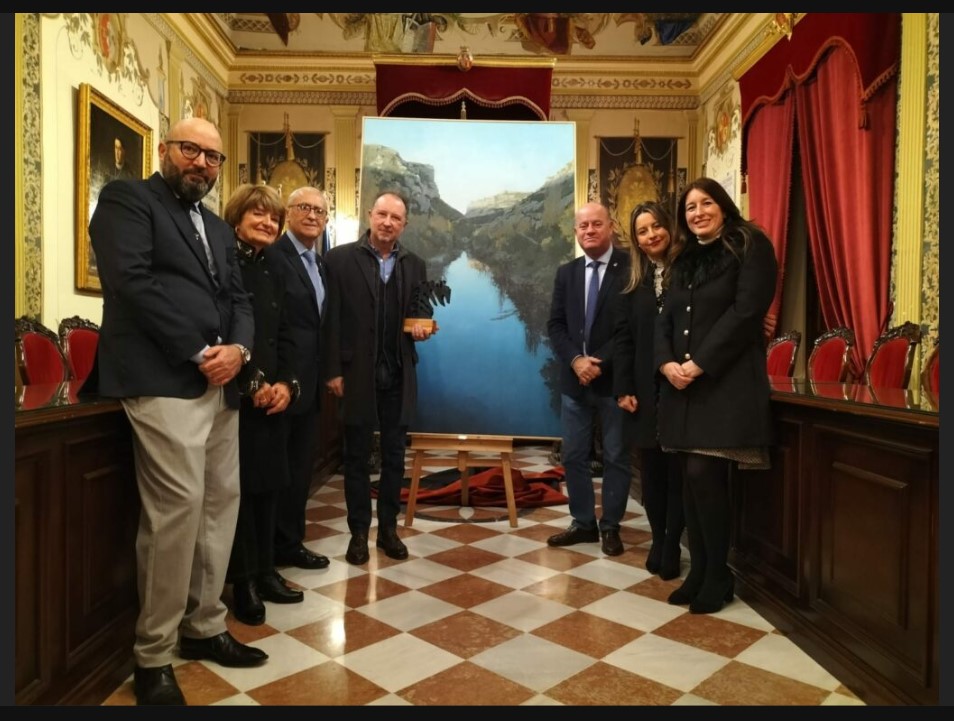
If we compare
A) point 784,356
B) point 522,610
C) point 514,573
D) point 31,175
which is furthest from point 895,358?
point 31,175

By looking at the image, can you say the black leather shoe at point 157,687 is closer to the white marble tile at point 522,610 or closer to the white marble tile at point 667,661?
the white marble tile at point 522,610

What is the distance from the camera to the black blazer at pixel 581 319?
3.29m

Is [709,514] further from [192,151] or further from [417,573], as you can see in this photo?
[192,151]

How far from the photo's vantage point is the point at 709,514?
2.53 meters

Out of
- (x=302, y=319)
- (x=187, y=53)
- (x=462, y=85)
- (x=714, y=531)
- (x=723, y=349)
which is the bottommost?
(x=714, y=531)

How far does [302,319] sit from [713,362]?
63.8 inches

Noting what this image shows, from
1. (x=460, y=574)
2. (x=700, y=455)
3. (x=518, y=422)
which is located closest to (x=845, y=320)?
(x=518, y=422)

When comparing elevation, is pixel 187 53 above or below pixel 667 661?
above

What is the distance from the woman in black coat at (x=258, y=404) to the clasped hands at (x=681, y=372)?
140 cm

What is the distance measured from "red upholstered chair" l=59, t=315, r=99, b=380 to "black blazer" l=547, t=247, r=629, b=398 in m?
2.71

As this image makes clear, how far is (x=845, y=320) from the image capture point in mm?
4785

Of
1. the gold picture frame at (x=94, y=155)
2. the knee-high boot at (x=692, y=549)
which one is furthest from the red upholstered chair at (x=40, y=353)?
the knee-high boot at (x=692, y=549)

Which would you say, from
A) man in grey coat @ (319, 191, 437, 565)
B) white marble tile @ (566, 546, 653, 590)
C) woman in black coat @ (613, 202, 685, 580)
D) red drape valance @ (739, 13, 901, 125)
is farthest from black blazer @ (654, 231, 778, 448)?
red drape valance @ (739, 13, 901, 125)

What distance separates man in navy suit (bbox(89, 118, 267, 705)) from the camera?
1.86 meters
